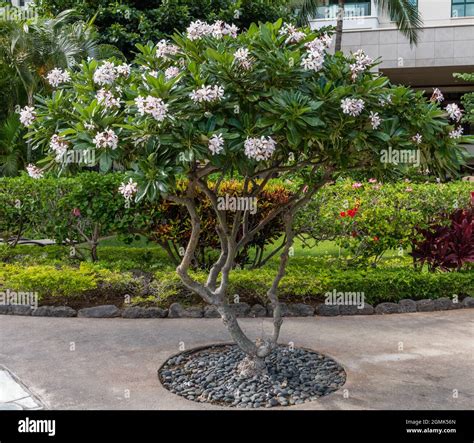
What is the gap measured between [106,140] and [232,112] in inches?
38.0

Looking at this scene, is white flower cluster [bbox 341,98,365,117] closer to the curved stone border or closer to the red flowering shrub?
the curved stone border

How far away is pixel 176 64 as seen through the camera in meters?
4.71

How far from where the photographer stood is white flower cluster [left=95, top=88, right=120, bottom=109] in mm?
4305

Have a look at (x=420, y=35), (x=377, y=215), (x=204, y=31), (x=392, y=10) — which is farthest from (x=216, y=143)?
(x=420, y=35)

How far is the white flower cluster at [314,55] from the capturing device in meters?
4.25

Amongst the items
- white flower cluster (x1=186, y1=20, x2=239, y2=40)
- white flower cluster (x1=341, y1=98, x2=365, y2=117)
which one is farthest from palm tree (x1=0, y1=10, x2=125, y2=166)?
white flower cluster (x1=341, y1=98, x2=365, y2=117)

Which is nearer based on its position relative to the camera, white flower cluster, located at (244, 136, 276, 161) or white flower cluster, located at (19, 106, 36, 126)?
white flower cluster, located at (244, 136, 276, 161)

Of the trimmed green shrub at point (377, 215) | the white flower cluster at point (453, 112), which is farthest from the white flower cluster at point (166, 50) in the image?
the trimmed green shrub at point (377, 215)

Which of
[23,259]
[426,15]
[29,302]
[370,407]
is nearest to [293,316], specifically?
[370,407]

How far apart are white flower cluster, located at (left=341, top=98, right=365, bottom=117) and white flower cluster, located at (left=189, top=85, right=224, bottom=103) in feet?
2.98

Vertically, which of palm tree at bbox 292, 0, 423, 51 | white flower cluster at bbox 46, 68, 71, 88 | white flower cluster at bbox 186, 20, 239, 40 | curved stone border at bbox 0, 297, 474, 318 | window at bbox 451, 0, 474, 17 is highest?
window at bbox 451, 0, 474, 17

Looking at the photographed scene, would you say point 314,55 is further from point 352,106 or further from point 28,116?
point 28,116

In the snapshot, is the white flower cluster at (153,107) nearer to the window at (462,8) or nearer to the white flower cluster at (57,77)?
the white flower cluster at (57,77)

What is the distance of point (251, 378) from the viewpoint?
17.2 ft
